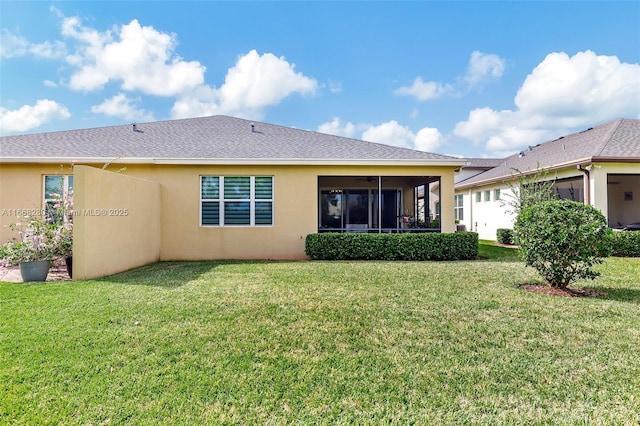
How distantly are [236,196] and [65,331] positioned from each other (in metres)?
7.19

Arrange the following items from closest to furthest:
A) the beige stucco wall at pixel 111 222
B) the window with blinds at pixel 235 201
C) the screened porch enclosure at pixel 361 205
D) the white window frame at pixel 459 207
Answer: the beige stucco wall at pixel 111 222 → the window with blinds at pixel 235 201 → the screened porch enclosure at pixel 361 205 → the white window frame at pixel 459 207

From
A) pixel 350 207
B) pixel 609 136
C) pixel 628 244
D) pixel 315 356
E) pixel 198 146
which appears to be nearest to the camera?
pixel 315 356

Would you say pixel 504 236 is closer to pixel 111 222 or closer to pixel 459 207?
pixel 459 207

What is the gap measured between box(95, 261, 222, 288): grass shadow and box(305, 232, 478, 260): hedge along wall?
3.26 m

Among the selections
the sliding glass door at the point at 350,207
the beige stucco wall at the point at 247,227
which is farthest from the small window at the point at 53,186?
the sliding glass door at the point at 350,207

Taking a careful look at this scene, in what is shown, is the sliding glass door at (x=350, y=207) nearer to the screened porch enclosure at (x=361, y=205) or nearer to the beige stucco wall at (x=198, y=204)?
the screened porch enclosure at (x=361, y=205)

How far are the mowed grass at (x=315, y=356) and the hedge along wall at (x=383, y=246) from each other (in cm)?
426

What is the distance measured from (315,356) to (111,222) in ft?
22.7

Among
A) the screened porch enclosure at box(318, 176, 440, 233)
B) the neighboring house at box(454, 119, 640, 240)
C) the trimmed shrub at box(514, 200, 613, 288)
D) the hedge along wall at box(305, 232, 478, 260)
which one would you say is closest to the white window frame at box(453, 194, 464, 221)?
the neighboring house at box(454, 119, 640, 240)

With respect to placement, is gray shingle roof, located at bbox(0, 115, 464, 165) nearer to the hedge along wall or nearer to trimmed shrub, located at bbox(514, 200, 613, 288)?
the hedge along wall

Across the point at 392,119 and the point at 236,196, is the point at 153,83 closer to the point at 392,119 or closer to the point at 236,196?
the point at 236,196

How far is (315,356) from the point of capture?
12.0 feet

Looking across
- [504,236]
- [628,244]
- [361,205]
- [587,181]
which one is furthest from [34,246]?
[504,236]

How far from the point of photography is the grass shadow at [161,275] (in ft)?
23.2
